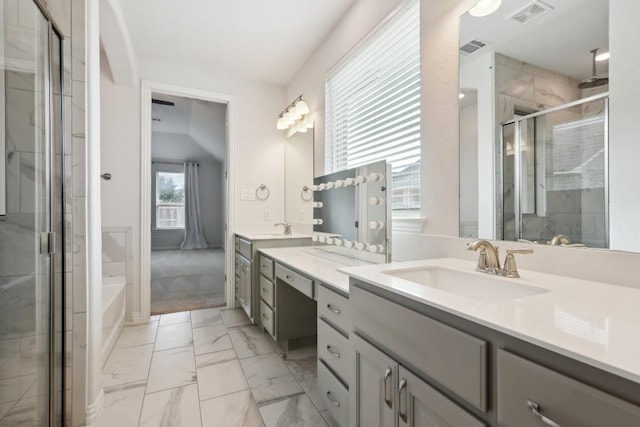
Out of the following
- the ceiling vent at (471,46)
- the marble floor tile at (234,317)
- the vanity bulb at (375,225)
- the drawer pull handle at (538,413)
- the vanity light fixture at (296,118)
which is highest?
the vanity light fixture at (296,118)

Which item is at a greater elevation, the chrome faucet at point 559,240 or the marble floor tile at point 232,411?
the chrome faucet at point 559,240

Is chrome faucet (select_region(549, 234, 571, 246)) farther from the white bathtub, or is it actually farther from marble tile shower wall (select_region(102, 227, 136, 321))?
marble tile shower wall (select_region(102, 227, 136, 321))

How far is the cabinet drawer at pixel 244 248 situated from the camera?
2693 mm

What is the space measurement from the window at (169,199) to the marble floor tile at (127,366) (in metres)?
6.21

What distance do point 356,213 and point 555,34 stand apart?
1.28 metres

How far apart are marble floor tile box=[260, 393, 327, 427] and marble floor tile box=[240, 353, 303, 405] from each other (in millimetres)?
66

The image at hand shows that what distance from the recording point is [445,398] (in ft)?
2.47

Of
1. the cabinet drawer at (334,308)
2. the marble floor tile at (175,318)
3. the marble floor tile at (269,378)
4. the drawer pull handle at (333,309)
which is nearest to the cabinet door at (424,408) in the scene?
the cabinet drawer at (334,308)

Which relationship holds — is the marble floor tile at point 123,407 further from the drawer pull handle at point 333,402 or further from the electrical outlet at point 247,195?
the electrical outlet at point 247,195

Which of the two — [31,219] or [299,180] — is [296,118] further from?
[31,219]

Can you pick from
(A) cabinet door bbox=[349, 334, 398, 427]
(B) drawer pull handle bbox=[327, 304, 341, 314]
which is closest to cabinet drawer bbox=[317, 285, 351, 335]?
(B) drawer pull handle bbox=[327, 304, 341, 314]

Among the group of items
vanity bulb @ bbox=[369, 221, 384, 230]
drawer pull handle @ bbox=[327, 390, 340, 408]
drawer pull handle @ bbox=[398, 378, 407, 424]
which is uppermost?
vanity bulb @ bbox=[369, 221, 384, 230]

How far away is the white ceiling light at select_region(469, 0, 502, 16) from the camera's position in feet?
4.20

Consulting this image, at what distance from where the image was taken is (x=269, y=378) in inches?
76.1
